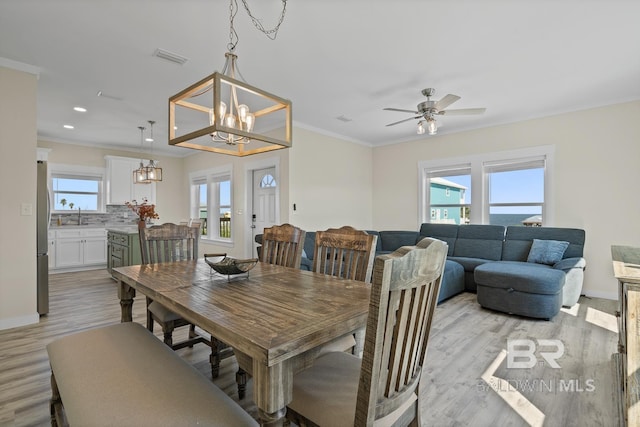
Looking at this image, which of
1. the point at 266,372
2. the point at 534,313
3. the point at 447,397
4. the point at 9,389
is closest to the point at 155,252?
the point at 9,389

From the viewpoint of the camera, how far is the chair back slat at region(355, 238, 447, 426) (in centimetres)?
81

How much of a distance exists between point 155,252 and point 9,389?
3.91 feet

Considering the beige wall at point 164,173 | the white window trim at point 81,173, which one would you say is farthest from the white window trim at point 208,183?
the white window trim at point 81,173

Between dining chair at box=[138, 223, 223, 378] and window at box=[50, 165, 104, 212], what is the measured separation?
5.21m

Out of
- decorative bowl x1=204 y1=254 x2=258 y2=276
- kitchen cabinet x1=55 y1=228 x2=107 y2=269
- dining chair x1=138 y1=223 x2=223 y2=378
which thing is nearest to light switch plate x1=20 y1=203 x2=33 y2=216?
dining chair x1=138 y1=223 x2=223 y2=378

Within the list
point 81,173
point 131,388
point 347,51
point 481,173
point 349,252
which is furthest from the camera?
point 81,173

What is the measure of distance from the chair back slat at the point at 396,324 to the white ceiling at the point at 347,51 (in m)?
2.07

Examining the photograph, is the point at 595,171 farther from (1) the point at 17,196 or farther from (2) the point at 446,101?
(1) the point at 17,196

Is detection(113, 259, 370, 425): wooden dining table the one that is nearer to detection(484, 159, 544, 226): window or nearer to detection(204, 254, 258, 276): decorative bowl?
detection(204, 254, 258, 276): decorative bowl

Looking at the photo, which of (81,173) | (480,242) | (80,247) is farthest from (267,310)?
(81,173)

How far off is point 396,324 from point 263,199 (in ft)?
16.0

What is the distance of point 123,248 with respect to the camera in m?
4.80

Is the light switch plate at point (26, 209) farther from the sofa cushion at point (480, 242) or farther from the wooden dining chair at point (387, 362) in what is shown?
the sofa cushion at point (480, 242)

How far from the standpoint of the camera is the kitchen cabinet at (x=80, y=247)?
5695 mm
